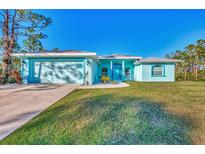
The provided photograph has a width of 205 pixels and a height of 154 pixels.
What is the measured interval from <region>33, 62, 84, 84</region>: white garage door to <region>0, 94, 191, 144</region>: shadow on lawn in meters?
11.0

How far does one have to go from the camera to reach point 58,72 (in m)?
17.0

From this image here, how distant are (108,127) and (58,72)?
529 inches

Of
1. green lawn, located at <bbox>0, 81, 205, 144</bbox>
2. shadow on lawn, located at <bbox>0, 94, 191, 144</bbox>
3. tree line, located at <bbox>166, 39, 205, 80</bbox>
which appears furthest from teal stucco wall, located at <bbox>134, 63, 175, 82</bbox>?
shadow on lawn, located at <bbox>0, 94, 191, 144</bbox>

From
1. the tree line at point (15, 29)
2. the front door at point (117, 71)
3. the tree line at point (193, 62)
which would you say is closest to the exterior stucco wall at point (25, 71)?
the tree line at point (15, 29)

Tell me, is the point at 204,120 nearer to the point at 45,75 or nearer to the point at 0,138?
the point at 0,138

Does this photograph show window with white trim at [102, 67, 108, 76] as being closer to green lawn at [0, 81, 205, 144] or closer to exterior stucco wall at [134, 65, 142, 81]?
exterior stucco wall at [134, 65, 142, 81]

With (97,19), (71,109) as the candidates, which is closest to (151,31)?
(97,19)

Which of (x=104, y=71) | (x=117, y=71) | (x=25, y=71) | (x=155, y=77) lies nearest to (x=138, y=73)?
(x=155, y=77)

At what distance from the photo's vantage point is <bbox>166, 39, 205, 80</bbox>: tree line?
2627cm

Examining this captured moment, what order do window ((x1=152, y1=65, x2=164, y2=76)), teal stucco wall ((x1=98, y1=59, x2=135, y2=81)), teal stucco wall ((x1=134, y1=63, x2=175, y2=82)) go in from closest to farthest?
teal stucco wall ((x1=134, y1=63, x2=175, y2=82)), window ((x1=152, y1=65, x2=164, y2=76)), teal stucco wall ((x1=98, y1=59, x2=135, y2=81))

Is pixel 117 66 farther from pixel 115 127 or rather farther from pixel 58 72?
pixel 115 127

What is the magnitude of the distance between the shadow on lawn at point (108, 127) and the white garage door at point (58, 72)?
36.0ft

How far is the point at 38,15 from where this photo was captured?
56.7 ft
